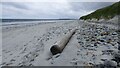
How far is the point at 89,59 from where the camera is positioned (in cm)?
675

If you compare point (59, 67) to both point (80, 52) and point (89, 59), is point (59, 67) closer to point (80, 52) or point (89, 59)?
point (89, 59)

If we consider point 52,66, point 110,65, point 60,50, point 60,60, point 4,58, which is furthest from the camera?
point 4,58

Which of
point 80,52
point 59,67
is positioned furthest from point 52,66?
point 80,52

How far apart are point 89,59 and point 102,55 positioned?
917 millimetres

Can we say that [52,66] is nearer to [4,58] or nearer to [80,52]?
[80,52]

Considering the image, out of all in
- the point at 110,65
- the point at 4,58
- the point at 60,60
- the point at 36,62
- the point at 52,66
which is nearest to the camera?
the point at 110,65

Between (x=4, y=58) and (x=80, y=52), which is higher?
(x=80, y=52)

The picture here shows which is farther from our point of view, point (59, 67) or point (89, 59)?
point (89, 59)

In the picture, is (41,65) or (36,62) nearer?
(41,65)

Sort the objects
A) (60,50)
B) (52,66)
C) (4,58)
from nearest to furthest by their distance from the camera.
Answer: (52,66) → (60,50) → (4,58)

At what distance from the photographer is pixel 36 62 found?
23.8 ft

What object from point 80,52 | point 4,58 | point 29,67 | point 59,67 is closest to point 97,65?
point 59,67

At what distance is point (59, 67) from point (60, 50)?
1.77 metres

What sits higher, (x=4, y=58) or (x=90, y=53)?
(x=90, y=53)
